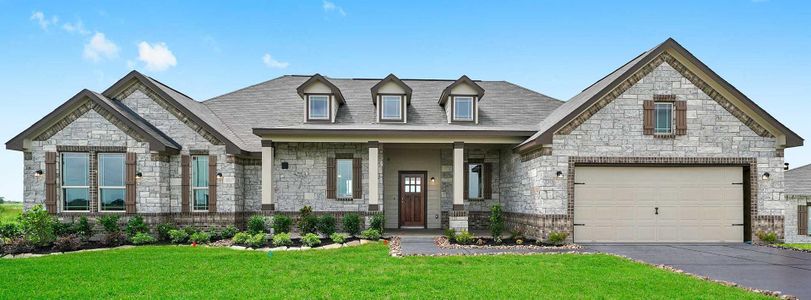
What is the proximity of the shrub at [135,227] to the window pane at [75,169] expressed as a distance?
6.00ft

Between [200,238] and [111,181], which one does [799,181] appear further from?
[111,181]

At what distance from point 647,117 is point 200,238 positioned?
12651 mm

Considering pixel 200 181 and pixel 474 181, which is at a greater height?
pixel 200 181

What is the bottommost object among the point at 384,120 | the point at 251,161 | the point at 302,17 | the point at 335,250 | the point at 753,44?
the point at 335,250

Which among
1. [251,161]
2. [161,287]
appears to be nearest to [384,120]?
[251,161]

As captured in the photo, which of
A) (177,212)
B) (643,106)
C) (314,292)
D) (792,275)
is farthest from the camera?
(177,212)

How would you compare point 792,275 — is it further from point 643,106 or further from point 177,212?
point 177,212

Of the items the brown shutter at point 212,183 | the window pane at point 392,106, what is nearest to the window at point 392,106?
the window pane at point 392,106

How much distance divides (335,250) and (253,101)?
9337mm

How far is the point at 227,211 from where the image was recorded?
16.7 meters

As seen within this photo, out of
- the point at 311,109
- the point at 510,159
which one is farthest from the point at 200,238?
the point at 510,159

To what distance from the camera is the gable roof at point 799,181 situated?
22.6 metres

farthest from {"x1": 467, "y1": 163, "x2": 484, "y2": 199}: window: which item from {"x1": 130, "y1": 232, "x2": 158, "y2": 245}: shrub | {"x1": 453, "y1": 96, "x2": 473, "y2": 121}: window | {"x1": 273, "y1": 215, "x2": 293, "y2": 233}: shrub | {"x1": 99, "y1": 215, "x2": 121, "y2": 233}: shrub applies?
{"x1": 99, "y1": 215, "x2": 121, "y2": 233}: shrub

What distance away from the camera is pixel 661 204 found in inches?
607
